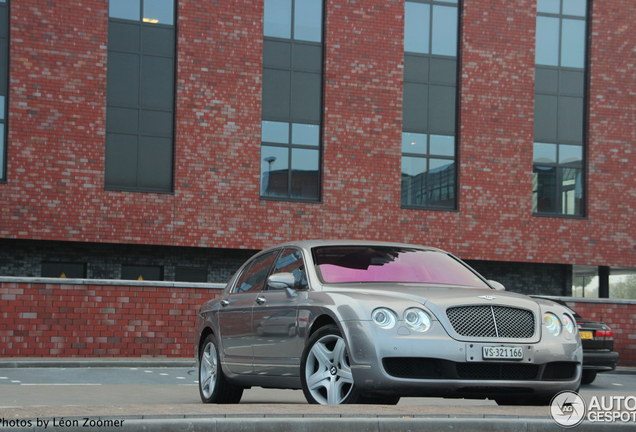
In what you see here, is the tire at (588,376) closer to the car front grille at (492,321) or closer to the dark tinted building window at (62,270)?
the car front grille at (492,321)

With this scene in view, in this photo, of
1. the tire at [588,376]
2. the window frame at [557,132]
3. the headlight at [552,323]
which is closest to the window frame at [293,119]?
the window frame at [557,132]

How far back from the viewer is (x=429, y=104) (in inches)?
1047

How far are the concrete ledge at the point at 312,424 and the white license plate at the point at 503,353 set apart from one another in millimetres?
A: 790

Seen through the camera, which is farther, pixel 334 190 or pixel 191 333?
pixel 334 190

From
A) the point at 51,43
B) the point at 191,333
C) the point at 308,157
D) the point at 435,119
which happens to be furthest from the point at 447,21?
the point at 191,333

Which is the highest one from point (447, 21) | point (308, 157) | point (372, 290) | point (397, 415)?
point (447, 21)

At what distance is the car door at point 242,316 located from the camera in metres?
8.33

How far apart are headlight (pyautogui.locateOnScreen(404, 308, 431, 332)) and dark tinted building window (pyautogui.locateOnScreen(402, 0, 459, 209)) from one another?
19507 mm

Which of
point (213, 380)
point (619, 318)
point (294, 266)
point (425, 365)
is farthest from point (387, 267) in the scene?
point (619, 318)

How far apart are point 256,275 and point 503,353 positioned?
300 centimetres

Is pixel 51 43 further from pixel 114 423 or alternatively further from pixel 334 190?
pixel 114 423

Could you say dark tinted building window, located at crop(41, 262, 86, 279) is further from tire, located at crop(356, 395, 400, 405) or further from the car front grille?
the car front grille

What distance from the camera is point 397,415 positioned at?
5688 mm

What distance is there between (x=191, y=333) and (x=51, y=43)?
931 centimetres
